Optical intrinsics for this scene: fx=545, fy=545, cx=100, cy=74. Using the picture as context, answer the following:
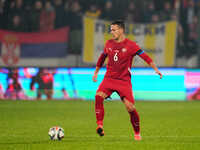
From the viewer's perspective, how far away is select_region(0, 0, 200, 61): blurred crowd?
20.1 meters

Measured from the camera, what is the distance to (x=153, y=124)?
12656mm

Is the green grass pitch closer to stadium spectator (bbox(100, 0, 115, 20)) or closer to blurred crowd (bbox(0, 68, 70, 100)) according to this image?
blurred crowd (bbox(0, 68, 70, 100))

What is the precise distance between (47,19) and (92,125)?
909cm

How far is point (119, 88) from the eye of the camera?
352 inches

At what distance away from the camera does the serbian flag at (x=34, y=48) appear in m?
20.3

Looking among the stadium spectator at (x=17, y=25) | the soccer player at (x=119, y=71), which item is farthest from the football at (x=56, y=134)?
the stadium spectator at (x=17, y=25)

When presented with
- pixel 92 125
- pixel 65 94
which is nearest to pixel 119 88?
pixel 92 125

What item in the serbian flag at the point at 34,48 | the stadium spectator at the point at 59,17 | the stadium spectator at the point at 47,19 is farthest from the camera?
the stadium spectator at the point at 47,19

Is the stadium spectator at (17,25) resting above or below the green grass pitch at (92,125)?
above

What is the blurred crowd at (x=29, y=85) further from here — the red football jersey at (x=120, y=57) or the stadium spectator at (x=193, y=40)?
the red football jersey at (x=120, y=57)

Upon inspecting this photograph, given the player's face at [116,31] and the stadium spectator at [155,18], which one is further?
the stadium spectator at [155,18]

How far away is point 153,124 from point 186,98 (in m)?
8.54

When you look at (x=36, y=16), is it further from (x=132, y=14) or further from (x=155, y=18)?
(x=155, y=18)

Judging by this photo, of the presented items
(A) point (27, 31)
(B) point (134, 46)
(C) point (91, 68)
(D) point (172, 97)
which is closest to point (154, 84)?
(D) point (172, 97)
